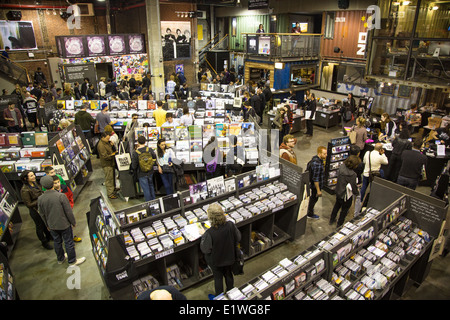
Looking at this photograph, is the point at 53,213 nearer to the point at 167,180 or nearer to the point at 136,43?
the point at 167,180

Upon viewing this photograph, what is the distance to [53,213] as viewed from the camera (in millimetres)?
5086

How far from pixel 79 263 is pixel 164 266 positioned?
1986 millimetres

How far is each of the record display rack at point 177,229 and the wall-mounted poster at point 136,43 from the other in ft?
52.1

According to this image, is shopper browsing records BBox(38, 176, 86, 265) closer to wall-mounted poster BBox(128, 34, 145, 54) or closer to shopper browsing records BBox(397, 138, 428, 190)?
shopper browsing records BBox(397, 138, 428, 190)

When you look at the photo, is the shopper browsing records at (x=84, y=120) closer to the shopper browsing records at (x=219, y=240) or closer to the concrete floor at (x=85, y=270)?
the concrete floor at (x=85, y=270)

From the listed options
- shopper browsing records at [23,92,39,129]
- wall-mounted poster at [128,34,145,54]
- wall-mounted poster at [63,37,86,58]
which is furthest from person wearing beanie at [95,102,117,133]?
wall-mounted poster at [128,34,145,54]

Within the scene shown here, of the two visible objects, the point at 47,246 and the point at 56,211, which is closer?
the point at 56,211

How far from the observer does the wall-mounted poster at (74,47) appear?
55.6ft

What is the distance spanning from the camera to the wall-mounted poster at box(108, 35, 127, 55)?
59.2ft

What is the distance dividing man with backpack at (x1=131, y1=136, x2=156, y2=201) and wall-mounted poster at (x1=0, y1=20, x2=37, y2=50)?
17.4 metres

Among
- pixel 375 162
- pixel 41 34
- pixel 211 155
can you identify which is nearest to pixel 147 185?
pixel 211 155

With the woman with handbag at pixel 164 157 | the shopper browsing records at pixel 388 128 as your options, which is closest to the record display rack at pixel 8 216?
the woman with handbag at pixel 164 157

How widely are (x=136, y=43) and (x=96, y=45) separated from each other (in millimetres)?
2401

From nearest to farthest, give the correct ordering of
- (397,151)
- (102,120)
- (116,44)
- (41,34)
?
(397,151) < (102,120) < (116,44) < (41,34)
